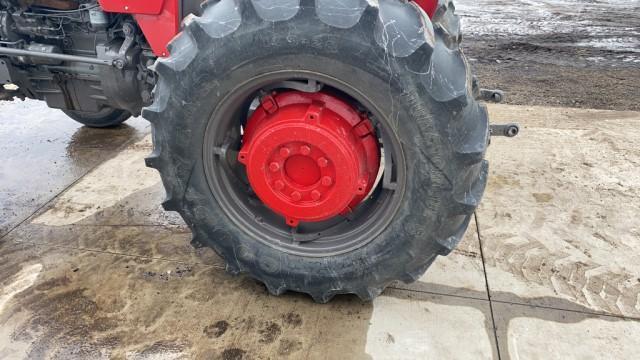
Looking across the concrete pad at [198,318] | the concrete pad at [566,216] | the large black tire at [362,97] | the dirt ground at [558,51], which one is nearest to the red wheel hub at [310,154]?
the large black tire at [362,97]

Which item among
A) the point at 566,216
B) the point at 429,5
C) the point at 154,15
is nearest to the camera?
the point at 154,15

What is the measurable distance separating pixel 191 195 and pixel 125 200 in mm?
1263

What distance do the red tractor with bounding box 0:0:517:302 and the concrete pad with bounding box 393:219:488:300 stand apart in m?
0.35

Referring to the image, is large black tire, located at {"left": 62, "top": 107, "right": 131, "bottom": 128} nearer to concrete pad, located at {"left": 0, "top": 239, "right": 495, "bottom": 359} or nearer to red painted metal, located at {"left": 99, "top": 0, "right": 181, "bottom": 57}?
red painted metal, located at {"left": 99, "top": 0, "right": 181, "bottom": 57}

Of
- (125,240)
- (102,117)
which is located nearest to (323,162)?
(125,240)

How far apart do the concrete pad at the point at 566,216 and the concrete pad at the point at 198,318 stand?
408 mm

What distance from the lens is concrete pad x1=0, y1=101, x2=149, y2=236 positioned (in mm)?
3174

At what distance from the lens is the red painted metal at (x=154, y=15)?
2.35 meters

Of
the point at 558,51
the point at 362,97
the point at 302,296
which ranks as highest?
the point at 362,97

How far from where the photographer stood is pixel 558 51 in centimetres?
720

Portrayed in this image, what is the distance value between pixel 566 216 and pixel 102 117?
11.8ft

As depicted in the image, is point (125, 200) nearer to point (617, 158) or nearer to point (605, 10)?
point (617, 158)

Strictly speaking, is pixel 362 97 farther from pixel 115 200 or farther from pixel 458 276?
pixel 115 200

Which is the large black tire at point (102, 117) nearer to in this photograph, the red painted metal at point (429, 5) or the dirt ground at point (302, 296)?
the dirt ground at point (302, 296)
